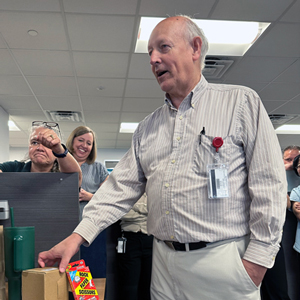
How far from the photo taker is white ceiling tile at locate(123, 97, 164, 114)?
530cm

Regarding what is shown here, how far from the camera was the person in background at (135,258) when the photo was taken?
2.10 meters

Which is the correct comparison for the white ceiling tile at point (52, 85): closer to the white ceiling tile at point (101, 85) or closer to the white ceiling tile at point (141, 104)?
the white ceiling tile at point (101, 85)

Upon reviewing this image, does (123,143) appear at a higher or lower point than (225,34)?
lower

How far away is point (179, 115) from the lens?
1.03 meters

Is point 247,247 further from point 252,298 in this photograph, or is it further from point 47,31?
point 47,31

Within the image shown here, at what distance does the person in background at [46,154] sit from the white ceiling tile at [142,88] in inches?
117

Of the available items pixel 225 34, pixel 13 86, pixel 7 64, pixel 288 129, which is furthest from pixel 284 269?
pixel 288 129

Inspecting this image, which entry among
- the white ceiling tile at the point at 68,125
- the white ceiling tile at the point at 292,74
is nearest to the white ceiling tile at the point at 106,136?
the white ceiling tile at the point at 68,125

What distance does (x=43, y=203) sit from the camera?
1.15 meters

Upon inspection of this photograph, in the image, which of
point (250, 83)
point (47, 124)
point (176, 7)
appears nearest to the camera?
point (47, 124)

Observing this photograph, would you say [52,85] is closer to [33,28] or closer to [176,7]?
[33,28]

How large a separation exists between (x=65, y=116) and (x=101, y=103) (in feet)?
3.27

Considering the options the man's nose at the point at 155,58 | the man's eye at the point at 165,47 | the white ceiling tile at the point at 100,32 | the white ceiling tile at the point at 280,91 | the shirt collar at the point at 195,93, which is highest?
the white ceiling tile at the point at 100,32


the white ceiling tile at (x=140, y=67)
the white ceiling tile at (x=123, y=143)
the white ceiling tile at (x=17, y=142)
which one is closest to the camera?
the white ceiling tile at (x=140, y=67)
